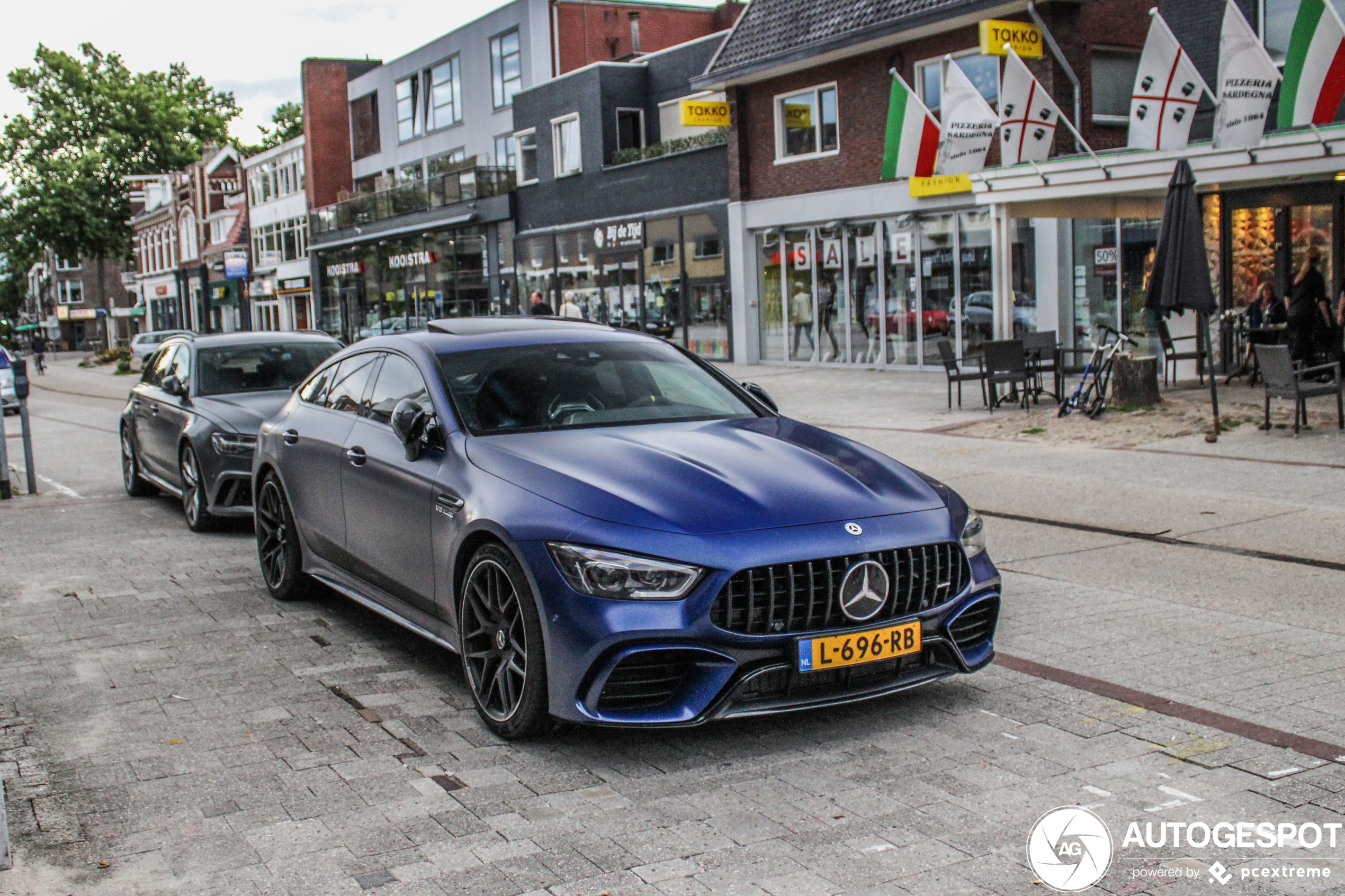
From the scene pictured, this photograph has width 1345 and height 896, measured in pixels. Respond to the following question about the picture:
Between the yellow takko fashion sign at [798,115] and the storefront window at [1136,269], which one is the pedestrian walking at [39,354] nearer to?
the yellow takko fashion sign at [798,115]

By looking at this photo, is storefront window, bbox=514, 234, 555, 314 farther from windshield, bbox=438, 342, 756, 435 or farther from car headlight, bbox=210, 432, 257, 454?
windshield, bbox=438, 342, 756, 435

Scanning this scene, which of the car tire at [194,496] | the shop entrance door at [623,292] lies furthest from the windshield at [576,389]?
the shop entrance door at [623,292]

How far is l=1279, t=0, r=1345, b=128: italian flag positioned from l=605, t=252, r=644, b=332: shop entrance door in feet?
56.9

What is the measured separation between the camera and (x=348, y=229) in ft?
158

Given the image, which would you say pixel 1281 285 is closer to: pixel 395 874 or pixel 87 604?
pixel 87 604

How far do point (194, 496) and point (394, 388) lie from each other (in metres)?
4.36

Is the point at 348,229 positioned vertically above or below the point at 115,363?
above

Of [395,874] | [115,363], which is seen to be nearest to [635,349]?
[395,874]

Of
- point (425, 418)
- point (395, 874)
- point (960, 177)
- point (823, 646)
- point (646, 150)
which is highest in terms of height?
point (646, 150)

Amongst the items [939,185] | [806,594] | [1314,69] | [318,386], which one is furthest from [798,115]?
[806,594]

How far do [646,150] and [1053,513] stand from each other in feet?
75.2

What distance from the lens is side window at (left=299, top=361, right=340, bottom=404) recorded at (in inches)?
275

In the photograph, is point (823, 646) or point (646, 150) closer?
point (823, 646)

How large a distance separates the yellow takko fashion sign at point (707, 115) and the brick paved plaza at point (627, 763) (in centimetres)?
2106
